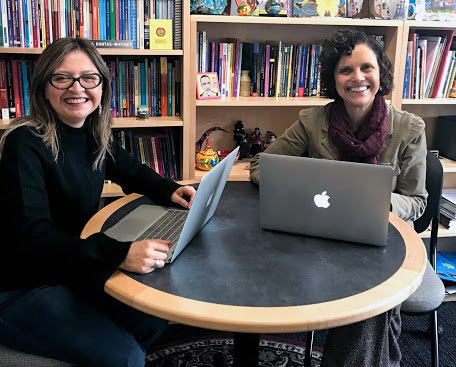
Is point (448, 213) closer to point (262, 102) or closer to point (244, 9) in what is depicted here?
point (262, 102)

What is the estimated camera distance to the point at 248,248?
1.36 meters

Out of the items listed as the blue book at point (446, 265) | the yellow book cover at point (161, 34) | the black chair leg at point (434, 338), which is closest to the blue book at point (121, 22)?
the yellow book cover at point (161, 34)

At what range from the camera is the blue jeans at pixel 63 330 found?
4.20ft

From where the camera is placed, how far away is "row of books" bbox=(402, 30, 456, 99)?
8.54 feet

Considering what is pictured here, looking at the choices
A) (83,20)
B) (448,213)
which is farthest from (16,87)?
(448,213)

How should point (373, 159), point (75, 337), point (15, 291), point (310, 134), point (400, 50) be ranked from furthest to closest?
point (400, 50)
point (310, 134)
point (373, 159)
point (15, 291)
point (75, 337)

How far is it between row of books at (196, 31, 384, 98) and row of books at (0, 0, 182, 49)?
0.85 feet

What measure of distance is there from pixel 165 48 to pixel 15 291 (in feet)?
4.44

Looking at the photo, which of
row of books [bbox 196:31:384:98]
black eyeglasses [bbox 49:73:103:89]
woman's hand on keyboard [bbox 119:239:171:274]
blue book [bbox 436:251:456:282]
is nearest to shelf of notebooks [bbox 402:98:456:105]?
row of books [bbox 196:31:384:98]

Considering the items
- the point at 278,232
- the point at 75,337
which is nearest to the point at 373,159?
the point at 278,232

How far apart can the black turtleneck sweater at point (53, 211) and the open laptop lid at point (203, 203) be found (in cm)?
14

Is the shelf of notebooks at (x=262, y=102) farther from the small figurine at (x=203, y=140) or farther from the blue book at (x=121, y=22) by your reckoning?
the blue book at (x=121, y=22)

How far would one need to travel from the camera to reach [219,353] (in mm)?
2123

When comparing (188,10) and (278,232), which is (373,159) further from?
(188,10)
